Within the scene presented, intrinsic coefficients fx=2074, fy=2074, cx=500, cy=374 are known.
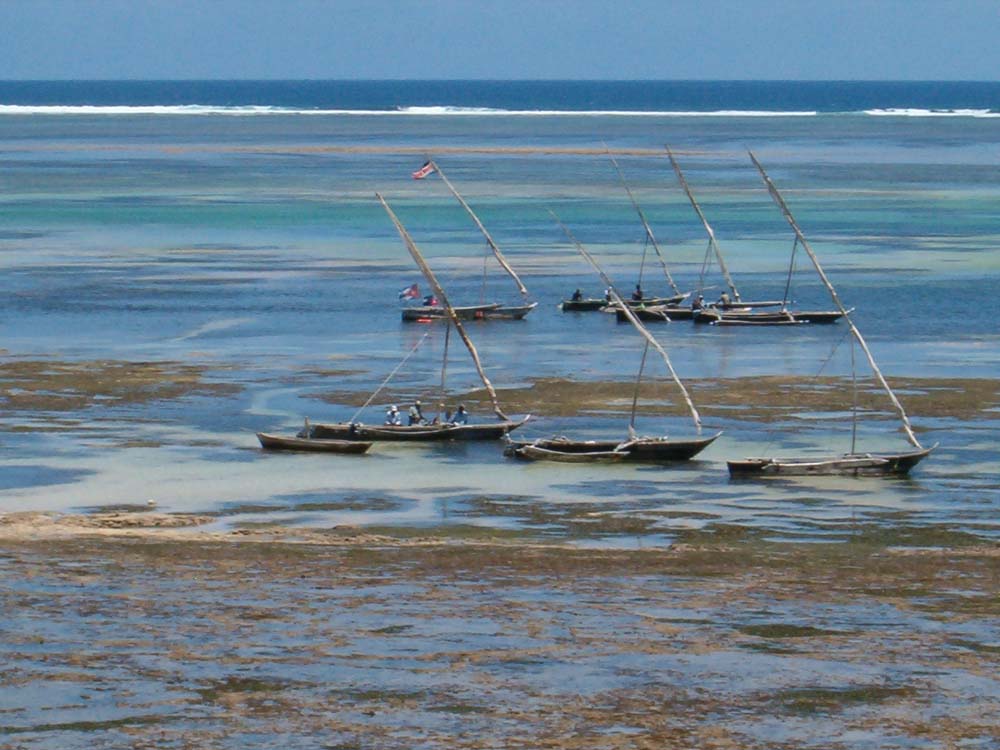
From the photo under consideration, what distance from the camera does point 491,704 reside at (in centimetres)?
2122

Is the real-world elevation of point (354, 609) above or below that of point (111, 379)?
below

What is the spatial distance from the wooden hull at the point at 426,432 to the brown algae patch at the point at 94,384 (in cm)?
583

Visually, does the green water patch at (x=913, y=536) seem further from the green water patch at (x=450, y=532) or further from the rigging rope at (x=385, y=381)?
the rigging rope at (x=385, y=381)

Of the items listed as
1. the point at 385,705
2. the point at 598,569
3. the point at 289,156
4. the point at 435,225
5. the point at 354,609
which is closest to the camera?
the point at 385,705

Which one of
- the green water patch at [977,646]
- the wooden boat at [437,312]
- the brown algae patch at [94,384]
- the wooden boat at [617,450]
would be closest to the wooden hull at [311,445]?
the wooden boat at [617,450]

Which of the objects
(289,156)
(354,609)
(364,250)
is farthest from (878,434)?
(289,156)

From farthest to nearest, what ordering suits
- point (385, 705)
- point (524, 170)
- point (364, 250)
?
1. point (524, 170)
2. point (364, 250)
3. point (385, 705)

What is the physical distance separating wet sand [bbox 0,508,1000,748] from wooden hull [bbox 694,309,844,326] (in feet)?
81.5

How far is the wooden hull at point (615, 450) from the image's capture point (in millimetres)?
34375

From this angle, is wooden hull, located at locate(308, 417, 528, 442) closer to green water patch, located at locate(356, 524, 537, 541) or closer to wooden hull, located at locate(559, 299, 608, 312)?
green water patch, located at locate(356, 524, 537, 541)

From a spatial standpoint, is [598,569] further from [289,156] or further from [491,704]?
[289,156]

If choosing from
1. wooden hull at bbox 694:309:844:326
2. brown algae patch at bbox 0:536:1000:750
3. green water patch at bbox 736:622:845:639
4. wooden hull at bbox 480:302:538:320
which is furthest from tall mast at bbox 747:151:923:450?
wooden hull at bbox 480:302:538:320

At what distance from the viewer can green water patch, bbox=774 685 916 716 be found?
21.2 meters

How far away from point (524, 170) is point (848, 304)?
63.7 m
